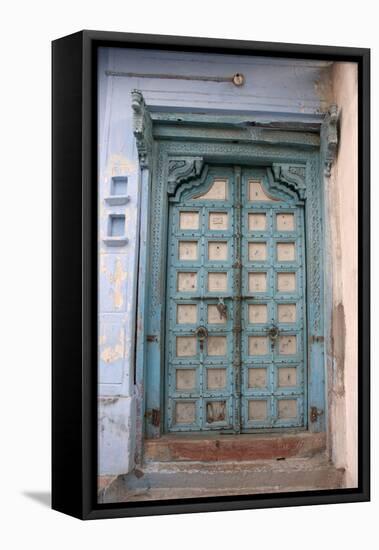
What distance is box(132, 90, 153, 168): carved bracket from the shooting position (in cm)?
373

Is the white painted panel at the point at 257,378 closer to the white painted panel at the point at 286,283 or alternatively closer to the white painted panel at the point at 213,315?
the white painted panel at the point at 213,315

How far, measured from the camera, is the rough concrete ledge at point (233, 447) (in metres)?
3.90

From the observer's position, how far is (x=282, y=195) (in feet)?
13.4

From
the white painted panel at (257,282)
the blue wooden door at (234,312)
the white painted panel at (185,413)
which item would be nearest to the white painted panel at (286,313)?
the blue wooden door at (234,312)

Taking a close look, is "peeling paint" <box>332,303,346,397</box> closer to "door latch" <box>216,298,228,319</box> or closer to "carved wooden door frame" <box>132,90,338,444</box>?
"carved wooden door frame" <box>132,90,338,444</box>

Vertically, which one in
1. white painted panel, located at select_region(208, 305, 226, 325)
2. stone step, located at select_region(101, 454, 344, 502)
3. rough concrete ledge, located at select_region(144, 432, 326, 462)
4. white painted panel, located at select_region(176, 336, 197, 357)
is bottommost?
stone step, located at select_region(101, 454, 344, 502)

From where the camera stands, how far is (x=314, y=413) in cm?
401

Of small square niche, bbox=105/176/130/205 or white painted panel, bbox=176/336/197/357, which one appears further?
white painted panel, bbox=176/336/197/357

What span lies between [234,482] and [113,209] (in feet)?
4.99

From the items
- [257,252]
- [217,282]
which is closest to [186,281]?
[217,282]

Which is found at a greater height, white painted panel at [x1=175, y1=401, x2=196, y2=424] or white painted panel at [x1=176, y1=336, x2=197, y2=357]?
white painted panel at [x1=176, y1=336, x2=197, y2=357]

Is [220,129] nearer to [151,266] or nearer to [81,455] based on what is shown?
[151,266]

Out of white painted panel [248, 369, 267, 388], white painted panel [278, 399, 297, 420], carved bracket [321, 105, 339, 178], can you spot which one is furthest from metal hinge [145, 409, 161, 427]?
carved bracket [321, 105, 339, 178]

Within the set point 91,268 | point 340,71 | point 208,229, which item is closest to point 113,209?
Answer: point 91,268
